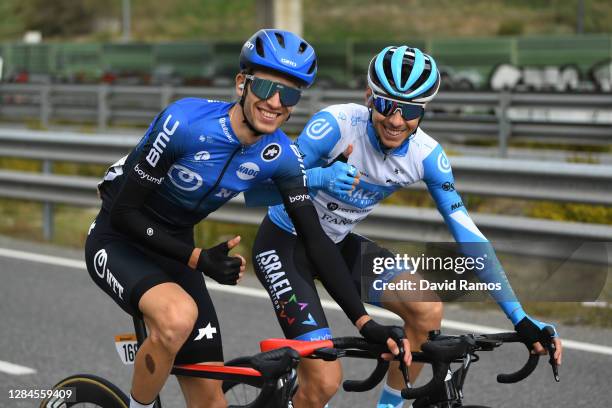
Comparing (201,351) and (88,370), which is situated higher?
(201,351)

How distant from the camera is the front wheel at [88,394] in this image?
4797 millimetres

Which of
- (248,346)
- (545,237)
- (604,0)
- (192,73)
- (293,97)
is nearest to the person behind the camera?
(293,97)

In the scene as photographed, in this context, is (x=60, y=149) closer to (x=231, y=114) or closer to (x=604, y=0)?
(x=231, y=114)

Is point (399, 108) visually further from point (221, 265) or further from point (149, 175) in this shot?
point (221, 265)

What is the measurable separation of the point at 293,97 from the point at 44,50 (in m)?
49.7

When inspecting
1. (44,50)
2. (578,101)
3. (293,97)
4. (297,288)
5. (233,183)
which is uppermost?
(293,97)

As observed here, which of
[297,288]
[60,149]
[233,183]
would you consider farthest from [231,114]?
[60,149]

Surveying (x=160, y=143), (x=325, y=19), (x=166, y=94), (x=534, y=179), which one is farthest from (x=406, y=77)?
(x=325, y=19)

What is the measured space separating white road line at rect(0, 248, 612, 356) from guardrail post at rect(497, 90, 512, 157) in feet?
32.3

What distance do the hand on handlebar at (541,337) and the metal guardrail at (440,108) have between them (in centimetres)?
1596

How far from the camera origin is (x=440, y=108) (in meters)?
24.1

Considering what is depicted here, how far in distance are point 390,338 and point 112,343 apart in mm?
4745

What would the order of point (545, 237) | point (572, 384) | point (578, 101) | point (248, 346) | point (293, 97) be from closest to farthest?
point (293, 97)
point (572, 384)
point (248, 346)
point (545, 237)
point (578, 101)

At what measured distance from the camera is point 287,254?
545cm
